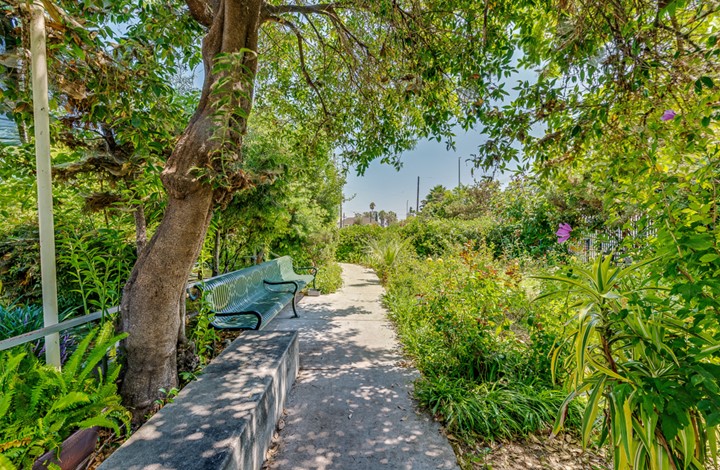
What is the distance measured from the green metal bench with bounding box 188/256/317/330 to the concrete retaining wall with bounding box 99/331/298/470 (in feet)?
2.62

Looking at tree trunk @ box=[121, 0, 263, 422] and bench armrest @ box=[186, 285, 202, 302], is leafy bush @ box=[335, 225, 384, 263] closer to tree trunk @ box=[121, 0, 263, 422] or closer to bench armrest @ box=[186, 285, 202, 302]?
bench armrest @ box=[186, 285, 202, 302]

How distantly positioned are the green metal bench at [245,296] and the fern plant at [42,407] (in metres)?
1.40

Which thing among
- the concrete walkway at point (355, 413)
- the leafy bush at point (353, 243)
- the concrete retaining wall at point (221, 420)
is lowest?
the concrete walkway at point (355, 413)

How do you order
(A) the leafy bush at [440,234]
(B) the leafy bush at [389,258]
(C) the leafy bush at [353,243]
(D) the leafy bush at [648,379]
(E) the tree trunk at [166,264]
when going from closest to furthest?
1. (D) the leafy bush at [648,379]
2. (E) the tree trunk at [166,264]
3. (B) the leafy bush at [389,258]
4. (A) the leafy bush at [440,234]
5. (C) the leafy bush at [353,243]

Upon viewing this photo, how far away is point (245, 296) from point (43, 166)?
300 cm

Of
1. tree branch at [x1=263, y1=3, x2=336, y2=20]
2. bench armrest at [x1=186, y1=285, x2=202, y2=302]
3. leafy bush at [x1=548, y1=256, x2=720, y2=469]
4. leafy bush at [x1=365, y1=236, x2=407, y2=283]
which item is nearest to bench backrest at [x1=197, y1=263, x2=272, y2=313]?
bench armrest at [x1=186, y1=285, x2=202, y2=302]

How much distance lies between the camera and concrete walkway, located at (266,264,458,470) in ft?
6.57

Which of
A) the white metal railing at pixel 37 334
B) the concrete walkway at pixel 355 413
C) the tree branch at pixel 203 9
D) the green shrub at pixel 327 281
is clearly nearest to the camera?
the white metal railing at pixel 37 334

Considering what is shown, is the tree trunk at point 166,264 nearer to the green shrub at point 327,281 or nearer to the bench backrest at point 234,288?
the bench backrest at point 234,288

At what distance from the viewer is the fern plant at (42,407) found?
138 cm

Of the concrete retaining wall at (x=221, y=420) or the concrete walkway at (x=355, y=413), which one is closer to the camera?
the concrete retaining wall at (x=221, y=420)

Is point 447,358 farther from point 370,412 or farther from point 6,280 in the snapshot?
point 6,280

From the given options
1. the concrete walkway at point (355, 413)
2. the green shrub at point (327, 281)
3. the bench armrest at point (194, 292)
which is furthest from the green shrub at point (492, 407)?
the green shrub at point (327, 281)

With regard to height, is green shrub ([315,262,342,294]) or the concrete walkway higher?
green shrub ([315,262,342,294])
